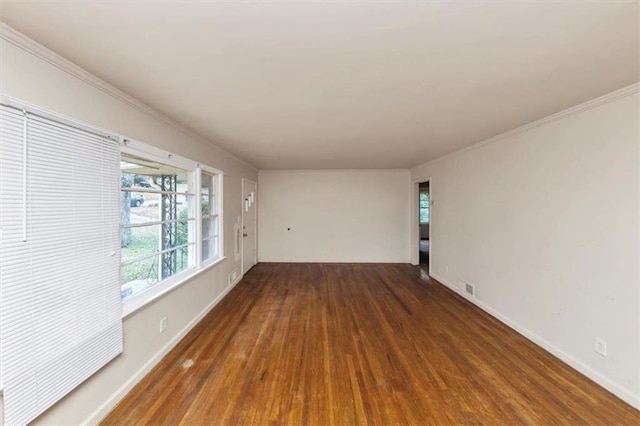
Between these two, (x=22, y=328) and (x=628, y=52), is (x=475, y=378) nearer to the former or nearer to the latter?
(x=628, y=52)

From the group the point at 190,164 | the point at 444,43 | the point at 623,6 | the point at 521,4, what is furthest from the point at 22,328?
the point at 623,6

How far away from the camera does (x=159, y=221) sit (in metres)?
2.69

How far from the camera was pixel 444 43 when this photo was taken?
1394 mm

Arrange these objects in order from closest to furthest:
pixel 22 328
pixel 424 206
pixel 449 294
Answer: pixel 22 328 → pixel 449 294 → pixel 424 206

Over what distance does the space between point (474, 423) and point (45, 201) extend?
299 cm

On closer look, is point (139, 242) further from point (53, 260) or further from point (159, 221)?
point (53, 260)

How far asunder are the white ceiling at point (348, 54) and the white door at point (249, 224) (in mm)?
3004

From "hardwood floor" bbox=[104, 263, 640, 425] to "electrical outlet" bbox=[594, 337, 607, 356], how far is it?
283 mm

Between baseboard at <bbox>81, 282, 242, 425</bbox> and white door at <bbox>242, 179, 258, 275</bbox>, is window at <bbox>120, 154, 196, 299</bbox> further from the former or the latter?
white door at <bbox>242, 179, 258, 275</bbox>

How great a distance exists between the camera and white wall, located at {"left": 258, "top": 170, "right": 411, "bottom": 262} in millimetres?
6527

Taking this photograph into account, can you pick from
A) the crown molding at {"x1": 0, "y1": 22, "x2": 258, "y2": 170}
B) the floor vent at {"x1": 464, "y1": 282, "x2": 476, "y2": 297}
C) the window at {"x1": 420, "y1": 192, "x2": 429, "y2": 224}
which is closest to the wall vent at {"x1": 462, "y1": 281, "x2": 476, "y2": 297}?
the floor vent at {"x1": 464, "y1": 282, "x2": 476, "y2": 297}

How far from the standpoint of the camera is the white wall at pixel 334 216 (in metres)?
6.53

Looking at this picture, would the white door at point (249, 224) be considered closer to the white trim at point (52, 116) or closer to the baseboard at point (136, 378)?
the baseboard at point (136, 378)

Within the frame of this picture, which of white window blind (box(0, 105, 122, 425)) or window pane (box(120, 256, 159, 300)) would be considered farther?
window pane (box(120, 256, 159, 300))
